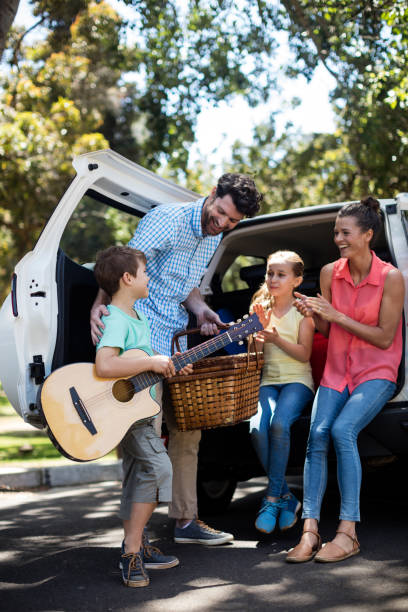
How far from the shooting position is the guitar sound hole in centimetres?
382

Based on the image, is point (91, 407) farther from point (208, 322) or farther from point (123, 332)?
point (208, 322)

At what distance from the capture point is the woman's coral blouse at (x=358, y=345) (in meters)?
4.28

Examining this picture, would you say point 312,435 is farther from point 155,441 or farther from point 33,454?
point 33,454

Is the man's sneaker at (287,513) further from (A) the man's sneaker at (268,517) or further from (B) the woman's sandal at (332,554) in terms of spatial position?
(B) the woman's sandal at (332,554)

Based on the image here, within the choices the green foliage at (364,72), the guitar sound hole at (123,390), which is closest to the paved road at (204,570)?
the guitar sound hole at (123,390)

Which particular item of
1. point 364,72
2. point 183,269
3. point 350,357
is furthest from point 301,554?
point 364,72

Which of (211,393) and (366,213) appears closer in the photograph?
(211,393)

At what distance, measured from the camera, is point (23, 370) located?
4.09 m

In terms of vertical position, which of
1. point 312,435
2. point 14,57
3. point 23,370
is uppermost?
point 14,57

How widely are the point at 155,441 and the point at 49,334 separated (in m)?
0.83

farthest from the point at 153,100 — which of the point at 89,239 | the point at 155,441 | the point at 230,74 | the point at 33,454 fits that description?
the point at 89,239

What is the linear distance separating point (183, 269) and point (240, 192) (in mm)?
568

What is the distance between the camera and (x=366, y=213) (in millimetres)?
4406

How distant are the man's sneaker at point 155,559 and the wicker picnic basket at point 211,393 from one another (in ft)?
2.19
